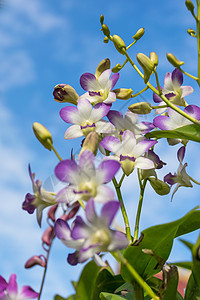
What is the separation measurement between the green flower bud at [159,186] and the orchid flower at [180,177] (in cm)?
2

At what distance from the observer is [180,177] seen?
0.65 metres

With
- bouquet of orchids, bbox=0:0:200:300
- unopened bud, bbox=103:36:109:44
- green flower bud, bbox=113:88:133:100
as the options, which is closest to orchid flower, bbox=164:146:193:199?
bouquet of orchids, bbox=0:0:200:300

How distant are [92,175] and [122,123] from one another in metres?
0.21

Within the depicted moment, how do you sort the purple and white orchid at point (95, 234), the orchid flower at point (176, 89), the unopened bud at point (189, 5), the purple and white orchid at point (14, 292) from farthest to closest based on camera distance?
the orchid flower at point (176, 89)
the unopened bud at point (189, 5)
the purple and white orchid at point (14, 292)
the purple and white orchid at point (95, 234)

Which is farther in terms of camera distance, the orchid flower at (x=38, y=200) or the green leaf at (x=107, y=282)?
the green leaf at (x=107, y=282)

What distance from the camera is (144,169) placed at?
0.60 m

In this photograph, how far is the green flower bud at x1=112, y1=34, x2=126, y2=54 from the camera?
623 millimetres

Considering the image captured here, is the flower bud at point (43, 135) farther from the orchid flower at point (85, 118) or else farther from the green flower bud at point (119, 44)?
Result: the green flower bud at point (119, 44)

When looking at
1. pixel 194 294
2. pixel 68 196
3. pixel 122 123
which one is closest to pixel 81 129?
pixel 122 123

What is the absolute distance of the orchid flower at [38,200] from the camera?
51 cm

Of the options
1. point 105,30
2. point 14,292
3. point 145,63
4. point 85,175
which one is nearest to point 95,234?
point 85,175

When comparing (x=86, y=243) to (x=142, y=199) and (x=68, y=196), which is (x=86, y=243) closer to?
(x=68, y=196)

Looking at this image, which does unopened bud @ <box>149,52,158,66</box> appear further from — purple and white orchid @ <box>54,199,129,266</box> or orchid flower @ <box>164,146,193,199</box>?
purple and white orchid @ <box>54,199,129,266</box>

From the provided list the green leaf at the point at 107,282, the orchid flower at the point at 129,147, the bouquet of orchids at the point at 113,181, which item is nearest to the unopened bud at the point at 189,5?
the bouquet of orchids at the point at 113,181
